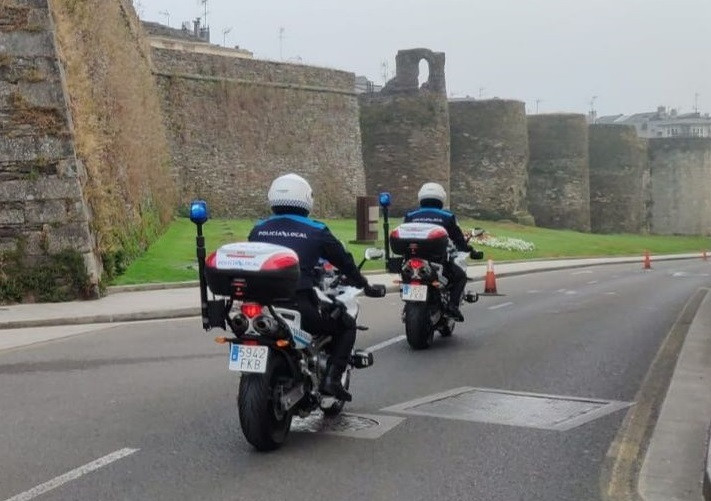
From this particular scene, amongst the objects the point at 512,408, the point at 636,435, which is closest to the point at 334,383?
the point at 512,408

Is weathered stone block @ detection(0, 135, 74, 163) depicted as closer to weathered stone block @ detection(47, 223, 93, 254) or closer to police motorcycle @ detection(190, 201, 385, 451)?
weathered stone block @ detection(47, 223, 93, 254)

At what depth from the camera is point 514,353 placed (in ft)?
38.5

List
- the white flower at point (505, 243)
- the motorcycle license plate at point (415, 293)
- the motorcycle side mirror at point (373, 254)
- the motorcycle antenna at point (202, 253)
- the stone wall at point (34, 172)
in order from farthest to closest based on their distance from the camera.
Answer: the white flower at point (505, 243) → the stone wall at point (34, 172) → the motorcycle license plate at point (415, 293) → the motorcycle side mirror at point (373, 254) → the motorcycle antenna at point (202, 253)

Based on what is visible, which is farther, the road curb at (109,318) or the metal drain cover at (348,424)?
the road curb at (109,318)

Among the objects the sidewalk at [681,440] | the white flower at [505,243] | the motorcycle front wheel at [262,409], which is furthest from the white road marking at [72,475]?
the white flower at [505,243]

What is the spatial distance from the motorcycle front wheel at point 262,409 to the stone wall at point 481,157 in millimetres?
50251

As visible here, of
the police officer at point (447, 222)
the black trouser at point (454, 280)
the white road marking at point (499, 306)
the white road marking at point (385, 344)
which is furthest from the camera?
the white road marking at point (499, 306)

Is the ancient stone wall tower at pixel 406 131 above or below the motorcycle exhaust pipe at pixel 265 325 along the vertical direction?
above

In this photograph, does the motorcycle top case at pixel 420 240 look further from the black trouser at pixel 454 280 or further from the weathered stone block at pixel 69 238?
the weathered stone block at pixel 69 238

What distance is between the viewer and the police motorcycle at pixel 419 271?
37.9 ft

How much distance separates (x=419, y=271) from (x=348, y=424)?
160 inches

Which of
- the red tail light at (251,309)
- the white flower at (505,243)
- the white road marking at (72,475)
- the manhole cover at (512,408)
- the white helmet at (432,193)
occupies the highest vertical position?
the white helmet at (432,193)

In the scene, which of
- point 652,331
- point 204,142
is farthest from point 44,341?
point 204,142

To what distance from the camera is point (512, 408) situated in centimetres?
836
